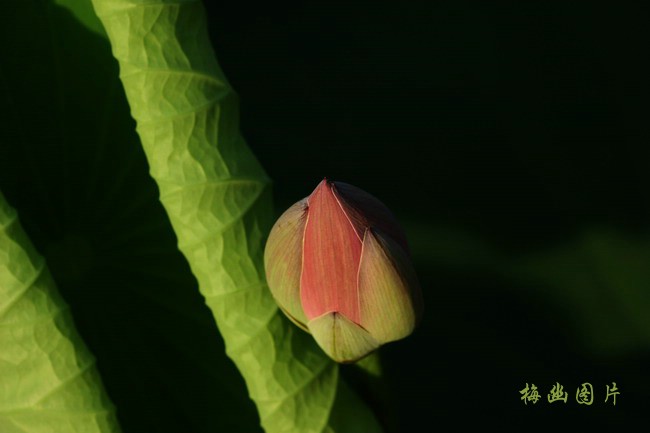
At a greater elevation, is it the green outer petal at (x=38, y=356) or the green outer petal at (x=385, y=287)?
the green outer petal at (x=385, y=287)

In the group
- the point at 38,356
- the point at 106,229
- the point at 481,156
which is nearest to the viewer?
the point at 38,356

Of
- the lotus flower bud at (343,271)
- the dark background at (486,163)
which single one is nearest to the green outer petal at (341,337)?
the lotus flower bud at (343,271)

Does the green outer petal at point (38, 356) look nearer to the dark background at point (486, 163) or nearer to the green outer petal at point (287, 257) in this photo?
the green outer petal at point (287, 257)

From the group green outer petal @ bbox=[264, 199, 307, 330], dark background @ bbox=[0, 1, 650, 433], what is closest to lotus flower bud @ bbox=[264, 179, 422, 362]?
green outer petal @ bbox=[264, 199, 307, 330]

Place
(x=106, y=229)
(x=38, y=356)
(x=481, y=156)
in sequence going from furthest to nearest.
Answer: (x=481, y=156) → (x=106, y=229) → (x=38, y=356)

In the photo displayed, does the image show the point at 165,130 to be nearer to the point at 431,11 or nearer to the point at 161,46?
the point at 161,46

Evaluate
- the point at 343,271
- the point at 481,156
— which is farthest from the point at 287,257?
the point at 481,156

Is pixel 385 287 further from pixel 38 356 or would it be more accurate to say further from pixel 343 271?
pixel 38 356

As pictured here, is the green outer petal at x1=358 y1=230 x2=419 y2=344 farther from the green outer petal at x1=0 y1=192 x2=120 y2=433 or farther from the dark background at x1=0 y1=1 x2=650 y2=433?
the dark background at x1=0 y1=1 x2=650 y2=433
